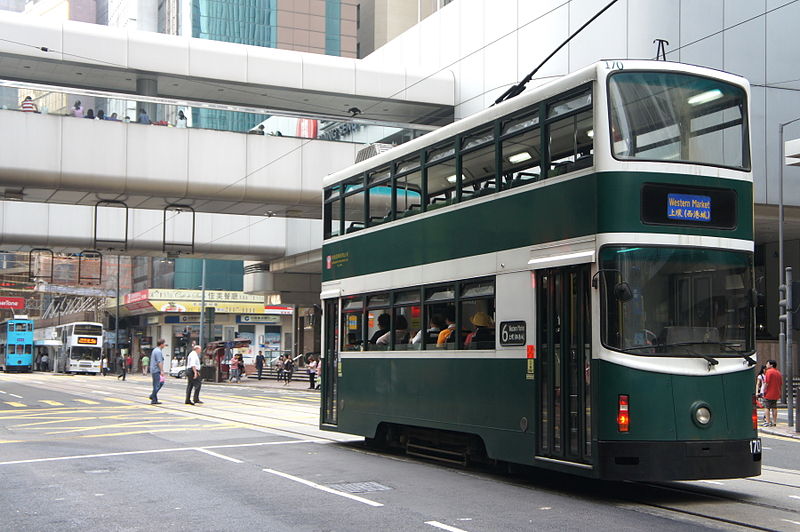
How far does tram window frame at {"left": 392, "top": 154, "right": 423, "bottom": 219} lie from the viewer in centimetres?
1338

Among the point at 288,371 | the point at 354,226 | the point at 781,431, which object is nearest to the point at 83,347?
the point at 288,371

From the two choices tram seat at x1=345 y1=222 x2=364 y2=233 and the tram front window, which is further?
tram seat at x1=345 y1=222 x2=364 y2=233

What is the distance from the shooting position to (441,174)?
12852 mm

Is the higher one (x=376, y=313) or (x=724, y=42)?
(x=724, y=42)

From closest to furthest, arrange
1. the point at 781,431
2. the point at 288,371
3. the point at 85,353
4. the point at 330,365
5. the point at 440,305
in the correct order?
the point at 440,305 → the point at 330,365 → the point at 781,431 → the point at 288,371 → the point at 85,353

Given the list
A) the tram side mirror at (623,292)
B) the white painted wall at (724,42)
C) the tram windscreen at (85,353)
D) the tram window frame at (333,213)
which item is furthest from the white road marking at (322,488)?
the tram windscreen at (85,353)

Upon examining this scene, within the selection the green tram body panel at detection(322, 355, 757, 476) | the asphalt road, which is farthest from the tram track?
the green tram body panel at detection(322, 355, 757, 476)

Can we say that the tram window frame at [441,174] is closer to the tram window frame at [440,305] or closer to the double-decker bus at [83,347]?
the tram window frame at [440,305]

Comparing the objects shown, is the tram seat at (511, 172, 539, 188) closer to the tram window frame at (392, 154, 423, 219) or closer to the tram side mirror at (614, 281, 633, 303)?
the tram side mirror at (614, 281, 633, 303)

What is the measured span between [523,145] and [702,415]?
3458mm

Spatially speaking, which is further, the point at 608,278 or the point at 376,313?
the point at 376,313

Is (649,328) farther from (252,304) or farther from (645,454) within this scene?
(252,304)

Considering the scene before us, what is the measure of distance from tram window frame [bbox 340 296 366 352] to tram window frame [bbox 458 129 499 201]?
3.22 meters

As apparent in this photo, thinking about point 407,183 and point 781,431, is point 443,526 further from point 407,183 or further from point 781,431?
point 781,431
